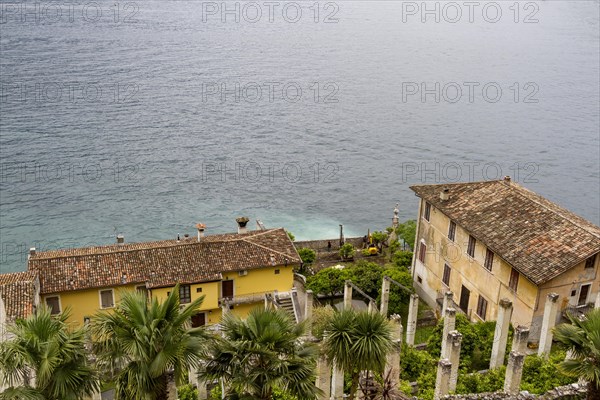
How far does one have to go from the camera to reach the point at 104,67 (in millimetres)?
111875

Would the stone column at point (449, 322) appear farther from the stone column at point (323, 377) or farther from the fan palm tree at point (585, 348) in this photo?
the fan palm tree at point (585, 348)

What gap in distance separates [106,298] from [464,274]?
2223 cm

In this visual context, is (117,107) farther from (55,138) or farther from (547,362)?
(547,362)

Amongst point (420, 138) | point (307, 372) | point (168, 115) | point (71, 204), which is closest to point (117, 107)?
point (168, 115)

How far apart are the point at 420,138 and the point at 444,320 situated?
62996 millimetres

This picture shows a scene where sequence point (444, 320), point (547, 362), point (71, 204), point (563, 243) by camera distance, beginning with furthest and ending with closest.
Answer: point (71, 204)
point (563, 243)
point (444, 320)
point (547, 362)

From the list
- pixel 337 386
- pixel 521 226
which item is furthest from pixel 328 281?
pixel 337 386

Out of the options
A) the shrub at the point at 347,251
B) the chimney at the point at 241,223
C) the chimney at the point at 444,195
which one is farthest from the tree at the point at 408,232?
the chimney at the point at 241,223

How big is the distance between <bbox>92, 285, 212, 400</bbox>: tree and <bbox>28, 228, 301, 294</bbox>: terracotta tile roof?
1752 cm

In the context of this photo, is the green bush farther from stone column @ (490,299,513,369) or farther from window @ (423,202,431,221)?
window @ (423,202,431,221)

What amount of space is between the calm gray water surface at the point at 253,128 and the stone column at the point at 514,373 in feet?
140

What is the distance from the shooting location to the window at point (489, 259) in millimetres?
39562

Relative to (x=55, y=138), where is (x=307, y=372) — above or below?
above

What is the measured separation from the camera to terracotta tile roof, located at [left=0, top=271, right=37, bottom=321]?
104 feet
